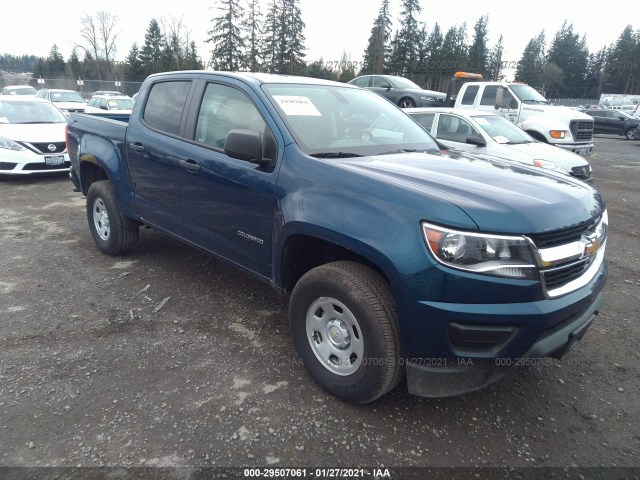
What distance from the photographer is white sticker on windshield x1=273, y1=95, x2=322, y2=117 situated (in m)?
3.07

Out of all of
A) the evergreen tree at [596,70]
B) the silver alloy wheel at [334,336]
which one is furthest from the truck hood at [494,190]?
the evergreen tree at [596,70]

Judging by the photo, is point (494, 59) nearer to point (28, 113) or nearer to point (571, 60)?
point (571, 60)

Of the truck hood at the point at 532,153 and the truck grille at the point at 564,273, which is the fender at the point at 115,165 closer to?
the truck grille at the point at 564,273

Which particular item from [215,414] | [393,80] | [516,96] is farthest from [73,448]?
[393,80]

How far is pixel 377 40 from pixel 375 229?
2008 inches

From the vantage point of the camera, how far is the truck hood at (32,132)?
333 inches

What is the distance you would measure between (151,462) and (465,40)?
66.9 meters

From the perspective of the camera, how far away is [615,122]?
24875 mm

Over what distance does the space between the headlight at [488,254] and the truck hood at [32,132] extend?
29.4ft

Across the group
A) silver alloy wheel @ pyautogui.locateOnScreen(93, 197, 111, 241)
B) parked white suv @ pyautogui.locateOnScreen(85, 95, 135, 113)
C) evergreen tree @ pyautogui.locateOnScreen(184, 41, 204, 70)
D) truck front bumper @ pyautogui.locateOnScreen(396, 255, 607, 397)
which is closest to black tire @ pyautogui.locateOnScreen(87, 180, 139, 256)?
silver alloy wheel @ pyautogui.locateOnScreen(93, 197, 111, 241)

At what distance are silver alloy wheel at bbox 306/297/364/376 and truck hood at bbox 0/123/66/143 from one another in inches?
324

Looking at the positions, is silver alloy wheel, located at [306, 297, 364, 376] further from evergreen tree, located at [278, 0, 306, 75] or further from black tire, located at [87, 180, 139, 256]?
evergreen tree, located at [278, 0, 306, 75]

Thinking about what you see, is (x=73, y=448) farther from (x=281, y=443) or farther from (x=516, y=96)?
(x=516, y=96)

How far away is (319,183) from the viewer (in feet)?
8.45
